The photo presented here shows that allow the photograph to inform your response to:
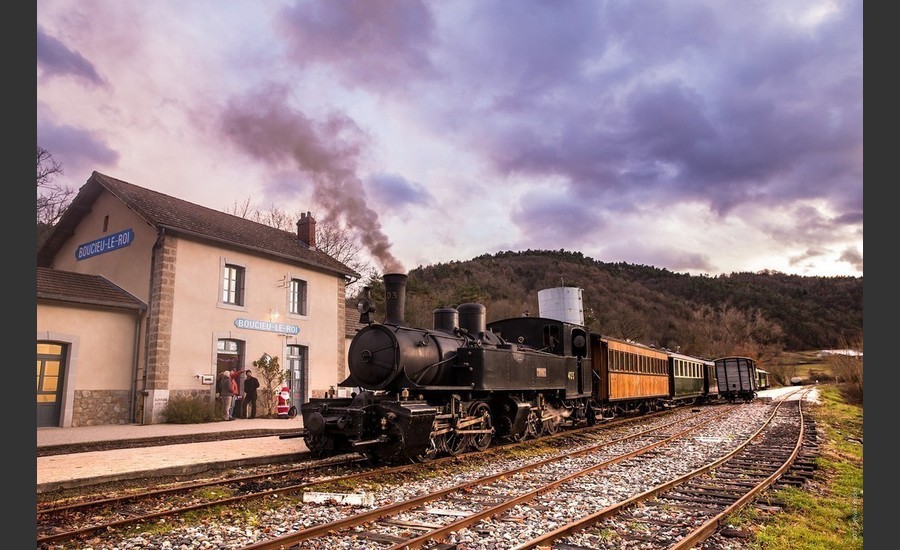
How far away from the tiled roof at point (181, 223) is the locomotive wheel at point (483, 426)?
10780 millimetres

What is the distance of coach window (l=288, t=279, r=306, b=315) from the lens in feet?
66.5

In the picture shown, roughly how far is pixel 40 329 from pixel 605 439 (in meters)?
13.9

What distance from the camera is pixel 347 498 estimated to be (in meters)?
6.69

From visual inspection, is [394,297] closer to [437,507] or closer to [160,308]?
[437,507]

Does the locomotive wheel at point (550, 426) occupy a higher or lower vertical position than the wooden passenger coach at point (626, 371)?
lower

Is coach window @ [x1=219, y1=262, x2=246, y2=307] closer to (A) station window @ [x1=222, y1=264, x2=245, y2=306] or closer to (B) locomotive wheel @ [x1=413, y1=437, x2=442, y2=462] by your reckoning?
(A) station window @ [x1=222, y1=264, x2=245, y2=306]

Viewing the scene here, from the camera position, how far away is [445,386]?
970cm

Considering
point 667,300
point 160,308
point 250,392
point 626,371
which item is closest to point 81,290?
point 160,308

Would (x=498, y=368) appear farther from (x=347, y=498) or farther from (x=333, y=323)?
(x=333, y=323)

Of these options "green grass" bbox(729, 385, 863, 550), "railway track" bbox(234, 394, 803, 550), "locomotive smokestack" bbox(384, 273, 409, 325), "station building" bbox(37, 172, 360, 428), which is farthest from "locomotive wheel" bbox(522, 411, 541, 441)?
"station building" bbox(37, 172, 360, 428)

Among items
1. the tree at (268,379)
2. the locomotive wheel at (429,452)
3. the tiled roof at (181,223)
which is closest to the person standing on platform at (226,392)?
the tree at (268,379)

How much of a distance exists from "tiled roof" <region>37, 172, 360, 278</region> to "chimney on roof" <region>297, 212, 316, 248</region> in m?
0.59

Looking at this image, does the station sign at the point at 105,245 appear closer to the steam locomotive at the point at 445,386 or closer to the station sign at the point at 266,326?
the station sign at the point at 266,326

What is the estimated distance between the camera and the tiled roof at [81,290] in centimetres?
1476
